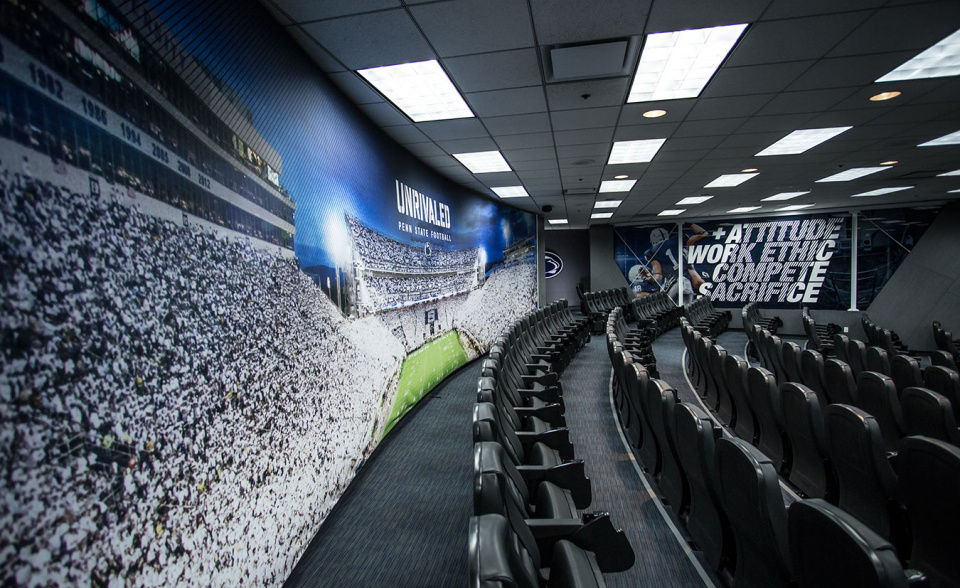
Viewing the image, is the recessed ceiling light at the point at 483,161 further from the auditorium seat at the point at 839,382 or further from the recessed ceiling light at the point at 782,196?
the recessed ceiling light at the point at 782,196

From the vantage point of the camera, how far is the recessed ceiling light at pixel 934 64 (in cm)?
249

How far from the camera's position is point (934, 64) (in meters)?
2.74

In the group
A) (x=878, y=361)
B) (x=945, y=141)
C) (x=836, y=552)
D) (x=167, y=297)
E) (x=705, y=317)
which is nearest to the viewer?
(x=836, y=552)

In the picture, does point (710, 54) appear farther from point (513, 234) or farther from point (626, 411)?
point (513, 234)

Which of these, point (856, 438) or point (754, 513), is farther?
point (856, 438)

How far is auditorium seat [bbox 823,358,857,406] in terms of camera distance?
10.2ft

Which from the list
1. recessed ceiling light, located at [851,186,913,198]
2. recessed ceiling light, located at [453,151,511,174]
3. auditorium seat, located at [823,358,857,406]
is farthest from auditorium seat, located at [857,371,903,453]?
recessed ceiling light, located at [851,186,913,198]

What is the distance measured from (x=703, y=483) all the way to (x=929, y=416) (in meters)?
1.65

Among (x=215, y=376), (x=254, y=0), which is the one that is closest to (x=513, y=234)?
(x=254, y=0)

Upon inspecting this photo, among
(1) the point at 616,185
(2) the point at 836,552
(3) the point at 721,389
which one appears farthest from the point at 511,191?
(2) the point at 836,552

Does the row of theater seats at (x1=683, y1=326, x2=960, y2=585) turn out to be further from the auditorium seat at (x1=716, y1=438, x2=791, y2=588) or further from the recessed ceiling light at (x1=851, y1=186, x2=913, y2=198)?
the recessed ceiling light at (x1=851, y1=186, x2=913, y2=198)

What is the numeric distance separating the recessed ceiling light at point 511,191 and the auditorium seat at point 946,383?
4.90m

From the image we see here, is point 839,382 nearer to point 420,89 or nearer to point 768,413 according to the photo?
point 768,413

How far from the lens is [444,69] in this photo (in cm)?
262
